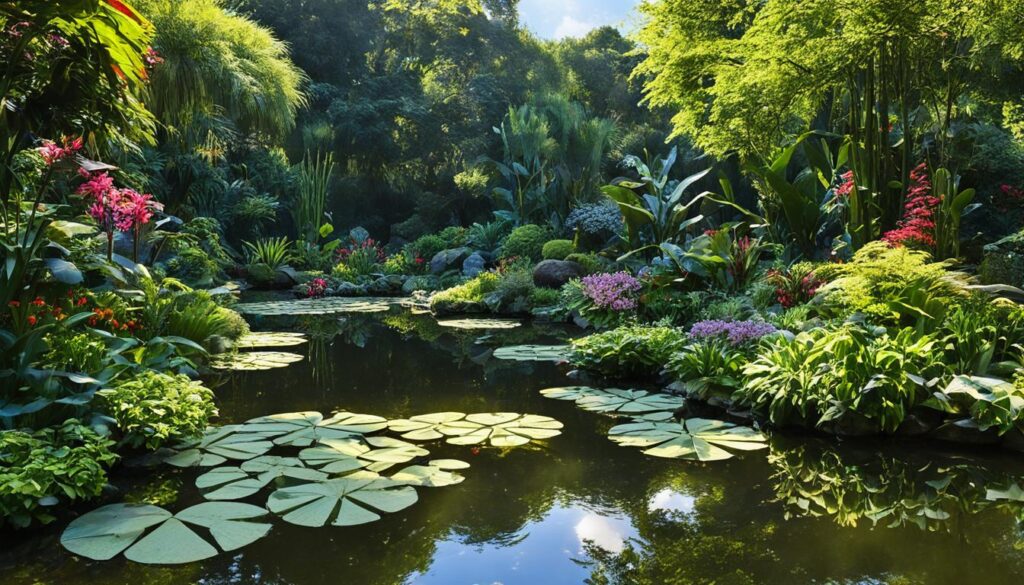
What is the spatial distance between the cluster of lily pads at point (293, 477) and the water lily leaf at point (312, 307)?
621 centimetres

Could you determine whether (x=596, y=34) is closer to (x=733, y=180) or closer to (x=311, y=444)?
(x=733, y=180)

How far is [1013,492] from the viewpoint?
113 inches

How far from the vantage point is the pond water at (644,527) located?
7.07 ft

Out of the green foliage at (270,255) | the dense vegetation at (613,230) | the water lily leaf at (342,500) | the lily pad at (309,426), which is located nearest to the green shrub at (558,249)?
the dense vegetation at (613,230)

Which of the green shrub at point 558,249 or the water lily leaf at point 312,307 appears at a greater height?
the green shrub at point 558,249

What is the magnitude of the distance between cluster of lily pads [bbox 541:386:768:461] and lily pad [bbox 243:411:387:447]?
136 cm

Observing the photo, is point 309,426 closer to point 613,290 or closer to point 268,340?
point 268,340

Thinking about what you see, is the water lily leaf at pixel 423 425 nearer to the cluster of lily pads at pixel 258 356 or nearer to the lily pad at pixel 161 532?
the lily pad at pixel 161 532

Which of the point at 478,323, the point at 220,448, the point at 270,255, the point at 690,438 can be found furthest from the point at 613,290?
the point at 270,255

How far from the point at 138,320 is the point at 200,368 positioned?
0.59 meters

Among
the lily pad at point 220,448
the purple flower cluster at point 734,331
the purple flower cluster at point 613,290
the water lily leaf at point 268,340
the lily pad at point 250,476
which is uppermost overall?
the purple flower cluster at point 613,290

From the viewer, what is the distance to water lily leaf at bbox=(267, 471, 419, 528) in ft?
8.39

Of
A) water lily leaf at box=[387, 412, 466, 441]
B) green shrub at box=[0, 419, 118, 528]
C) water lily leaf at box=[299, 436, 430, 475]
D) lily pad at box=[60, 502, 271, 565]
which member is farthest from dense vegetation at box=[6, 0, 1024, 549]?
water lily leaf at box=[387, 412, 466, 441]

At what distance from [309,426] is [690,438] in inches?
82.5
